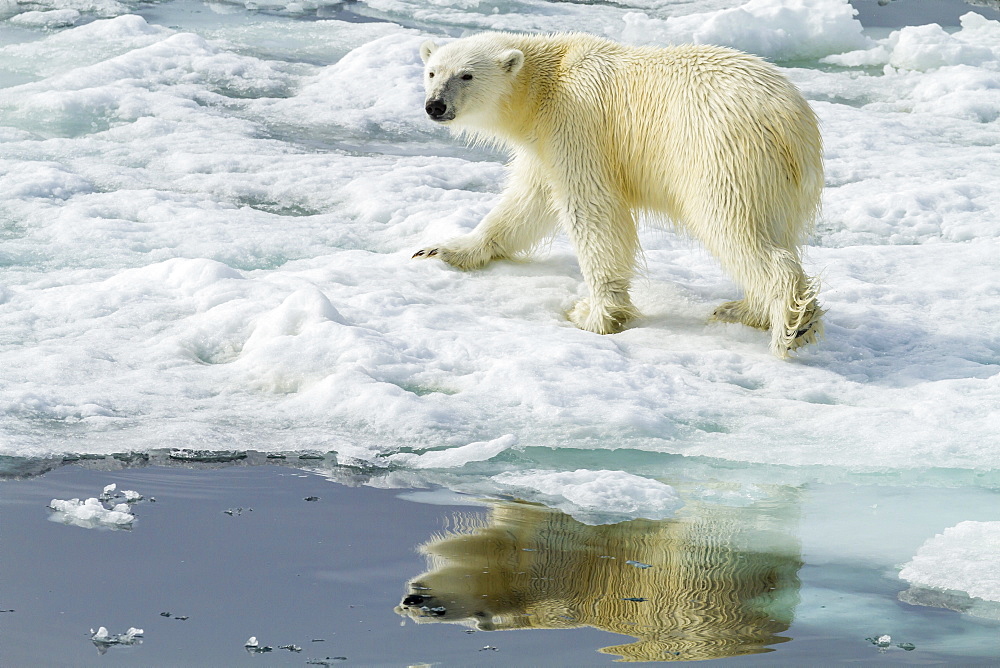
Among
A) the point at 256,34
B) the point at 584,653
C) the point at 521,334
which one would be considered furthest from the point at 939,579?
the point at 256,34

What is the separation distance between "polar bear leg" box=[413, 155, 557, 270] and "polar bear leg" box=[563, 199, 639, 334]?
41 centimetres

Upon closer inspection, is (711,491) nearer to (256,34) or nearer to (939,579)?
(939,579)

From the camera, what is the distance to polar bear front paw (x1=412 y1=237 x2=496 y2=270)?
586 cm

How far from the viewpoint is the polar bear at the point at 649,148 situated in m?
4.76

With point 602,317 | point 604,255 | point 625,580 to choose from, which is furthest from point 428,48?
point 625,580

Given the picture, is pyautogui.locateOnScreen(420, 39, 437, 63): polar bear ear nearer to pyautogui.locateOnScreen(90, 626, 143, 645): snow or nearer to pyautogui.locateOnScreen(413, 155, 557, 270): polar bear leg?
pyautogui.locateOnScreen(413, 155, 557, 270): polar bear leg

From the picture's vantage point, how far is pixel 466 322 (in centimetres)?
514

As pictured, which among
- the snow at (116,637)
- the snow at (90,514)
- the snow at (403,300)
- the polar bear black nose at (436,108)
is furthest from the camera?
the polar bear black nose at (436,108)

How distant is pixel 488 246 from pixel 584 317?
81cm

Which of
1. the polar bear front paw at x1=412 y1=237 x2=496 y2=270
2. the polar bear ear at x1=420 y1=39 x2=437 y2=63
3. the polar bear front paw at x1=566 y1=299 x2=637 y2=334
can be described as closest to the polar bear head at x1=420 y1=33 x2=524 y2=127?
the polar bear ear at x1=420 y1=39 x2=437 y2=63

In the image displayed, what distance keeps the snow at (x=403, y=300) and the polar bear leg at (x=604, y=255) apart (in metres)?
0.17

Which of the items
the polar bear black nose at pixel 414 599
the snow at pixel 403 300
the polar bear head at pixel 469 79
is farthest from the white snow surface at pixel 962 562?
the polar bear head at pixel 469 79

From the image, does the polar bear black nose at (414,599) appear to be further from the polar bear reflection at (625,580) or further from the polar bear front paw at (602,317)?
the polar bear front paw at (602,317)

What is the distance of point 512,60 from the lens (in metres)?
5.14
